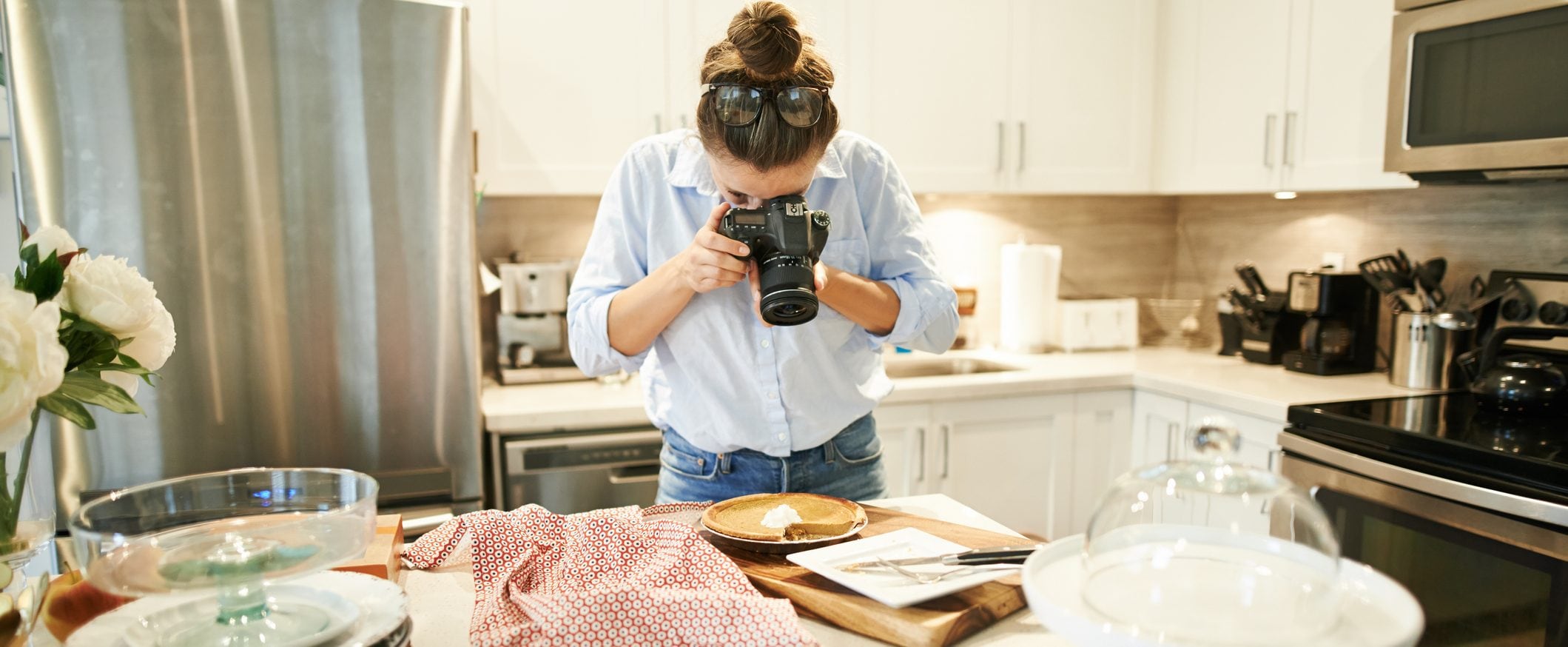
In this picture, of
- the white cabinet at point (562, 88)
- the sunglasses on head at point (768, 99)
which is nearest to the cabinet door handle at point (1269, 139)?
the white cabinet at point (562, 88)

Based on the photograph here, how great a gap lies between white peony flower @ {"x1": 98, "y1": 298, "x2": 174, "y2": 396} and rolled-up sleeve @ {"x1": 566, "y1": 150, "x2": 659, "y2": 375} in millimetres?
626

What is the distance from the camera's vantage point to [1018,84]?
9.24ft

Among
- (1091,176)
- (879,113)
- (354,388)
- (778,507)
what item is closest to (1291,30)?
(1091,176)

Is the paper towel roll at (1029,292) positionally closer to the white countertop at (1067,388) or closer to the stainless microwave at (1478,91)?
the white countertop at (1067,388)

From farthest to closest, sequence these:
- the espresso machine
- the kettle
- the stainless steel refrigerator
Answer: the espresso machine → the kettle → the stainless steel refrigerator

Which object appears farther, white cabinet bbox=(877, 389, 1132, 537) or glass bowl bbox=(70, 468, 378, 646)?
white cabinet bbox=(877, 389, 1132, 537)

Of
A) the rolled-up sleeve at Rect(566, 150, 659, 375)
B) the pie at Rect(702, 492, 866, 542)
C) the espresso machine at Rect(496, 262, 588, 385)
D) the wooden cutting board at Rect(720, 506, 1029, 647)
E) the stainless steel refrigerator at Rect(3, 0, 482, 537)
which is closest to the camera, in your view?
the wooden cutting board at Rect(720, 506, 1029, 647)

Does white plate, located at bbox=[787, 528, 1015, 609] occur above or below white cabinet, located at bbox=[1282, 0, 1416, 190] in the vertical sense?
below

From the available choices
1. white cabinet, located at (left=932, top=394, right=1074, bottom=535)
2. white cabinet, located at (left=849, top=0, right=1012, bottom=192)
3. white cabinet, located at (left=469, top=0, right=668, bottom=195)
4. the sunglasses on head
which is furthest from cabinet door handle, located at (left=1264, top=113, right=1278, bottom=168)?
the sunglasses on head

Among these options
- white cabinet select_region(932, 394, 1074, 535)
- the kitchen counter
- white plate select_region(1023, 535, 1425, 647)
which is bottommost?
white cabinet select_region(932, 394, 1074, 535)

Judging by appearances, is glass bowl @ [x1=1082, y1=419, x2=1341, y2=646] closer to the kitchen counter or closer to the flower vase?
the kitchen counter

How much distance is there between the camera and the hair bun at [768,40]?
1.16 m

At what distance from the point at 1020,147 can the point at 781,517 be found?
77.4 inches

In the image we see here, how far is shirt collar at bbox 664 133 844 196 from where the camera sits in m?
1.45
